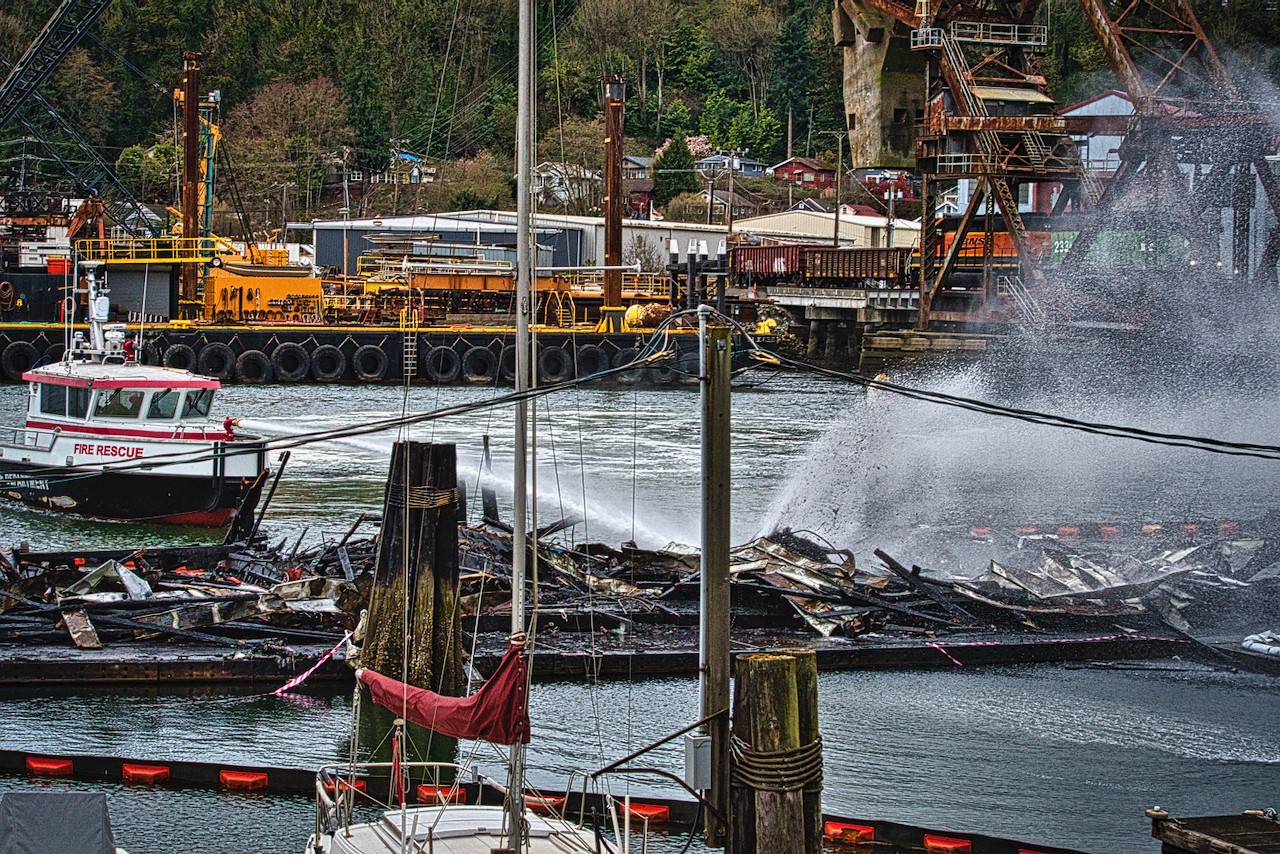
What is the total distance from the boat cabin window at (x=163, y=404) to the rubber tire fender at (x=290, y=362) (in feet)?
92.2

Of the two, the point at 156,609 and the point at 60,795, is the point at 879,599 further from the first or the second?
the point at 60,795

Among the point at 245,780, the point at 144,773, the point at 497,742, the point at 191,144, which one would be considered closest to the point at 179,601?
the point at 144,773

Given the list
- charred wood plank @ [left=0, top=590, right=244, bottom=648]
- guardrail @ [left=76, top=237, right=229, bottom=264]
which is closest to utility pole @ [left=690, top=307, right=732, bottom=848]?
charred wood plank @ [left=0, top=590, right=244, bottom=648]

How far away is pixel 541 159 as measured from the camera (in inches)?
3556

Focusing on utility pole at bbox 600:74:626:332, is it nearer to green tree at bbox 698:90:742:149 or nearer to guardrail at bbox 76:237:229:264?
guardrail at bbox 76:237:229:264

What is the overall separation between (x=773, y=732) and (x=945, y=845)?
3.75 m

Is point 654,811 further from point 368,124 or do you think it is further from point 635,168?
point 635,168

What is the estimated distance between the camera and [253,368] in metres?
52.4

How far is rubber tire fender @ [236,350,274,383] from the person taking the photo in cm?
5241

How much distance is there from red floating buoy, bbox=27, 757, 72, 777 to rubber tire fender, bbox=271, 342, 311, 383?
41.2 m

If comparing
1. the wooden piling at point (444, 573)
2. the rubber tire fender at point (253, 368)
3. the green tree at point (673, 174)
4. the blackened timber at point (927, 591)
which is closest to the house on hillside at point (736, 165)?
the green tree at point (673, 174)

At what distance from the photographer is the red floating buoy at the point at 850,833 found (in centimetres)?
1103

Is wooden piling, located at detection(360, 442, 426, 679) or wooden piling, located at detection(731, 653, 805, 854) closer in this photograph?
wooden piling, located at detection(731, 653, 805, 854)

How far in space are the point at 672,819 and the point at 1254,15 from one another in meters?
38.6
